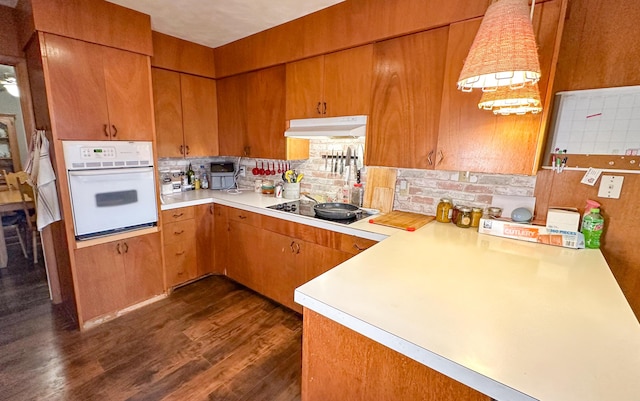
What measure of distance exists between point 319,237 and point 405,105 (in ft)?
3.62

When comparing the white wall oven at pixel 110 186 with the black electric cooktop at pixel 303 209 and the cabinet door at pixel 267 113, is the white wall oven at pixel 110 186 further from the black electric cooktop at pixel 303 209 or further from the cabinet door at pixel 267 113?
the black electric cooktop at pixel 303 209

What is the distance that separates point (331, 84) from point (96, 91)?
176 cm

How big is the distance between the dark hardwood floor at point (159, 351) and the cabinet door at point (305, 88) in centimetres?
175

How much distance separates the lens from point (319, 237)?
2117 mm

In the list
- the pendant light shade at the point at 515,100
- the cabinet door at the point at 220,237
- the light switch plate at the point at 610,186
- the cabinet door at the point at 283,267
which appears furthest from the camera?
the cabinet door at the point at 220,237

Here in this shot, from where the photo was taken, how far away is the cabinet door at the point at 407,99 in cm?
170

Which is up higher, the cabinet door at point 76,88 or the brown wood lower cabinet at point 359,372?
the cabinet door at point 76,88

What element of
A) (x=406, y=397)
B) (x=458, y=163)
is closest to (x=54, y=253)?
(x=406, y=397)

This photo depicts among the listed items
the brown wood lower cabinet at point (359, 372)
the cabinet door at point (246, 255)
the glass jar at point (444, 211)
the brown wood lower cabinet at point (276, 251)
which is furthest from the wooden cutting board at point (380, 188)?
the brown wood lower cabinet at point (359, 372)

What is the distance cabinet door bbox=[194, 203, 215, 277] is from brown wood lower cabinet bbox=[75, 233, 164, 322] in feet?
1.28

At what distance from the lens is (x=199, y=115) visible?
304cm

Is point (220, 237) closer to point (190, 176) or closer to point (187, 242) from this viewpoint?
point (187, 242)

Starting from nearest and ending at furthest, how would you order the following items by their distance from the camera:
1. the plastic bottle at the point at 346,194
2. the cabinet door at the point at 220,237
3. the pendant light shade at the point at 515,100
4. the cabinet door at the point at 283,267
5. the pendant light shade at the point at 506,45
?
1. the pendant light shade at the point at 506,45
2. the pendant light shade at the point at 515,100
3. the cabinet door at the point at 283,267
4. the plastic bottle at the point at 346,194
5. the cabinet door at the point at 220,237

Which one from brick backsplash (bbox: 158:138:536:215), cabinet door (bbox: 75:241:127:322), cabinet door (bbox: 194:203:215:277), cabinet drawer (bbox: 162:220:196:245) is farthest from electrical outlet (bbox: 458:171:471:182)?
cabinet door (bbox: 75:241:127:322)
